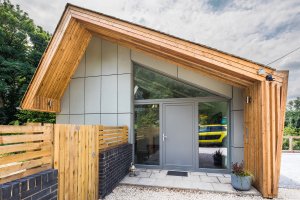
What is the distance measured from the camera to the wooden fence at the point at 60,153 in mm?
2051

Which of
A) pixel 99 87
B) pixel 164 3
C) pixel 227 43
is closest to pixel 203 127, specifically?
pixel 99 87

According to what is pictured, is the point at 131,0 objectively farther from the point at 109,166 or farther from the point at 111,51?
the point at 109,166

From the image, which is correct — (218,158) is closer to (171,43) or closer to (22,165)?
(171,43)

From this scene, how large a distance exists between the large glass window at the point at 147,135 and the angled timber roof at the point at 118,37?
2.18 m

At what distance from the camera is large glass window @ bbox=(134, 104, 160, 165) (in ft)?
22.1

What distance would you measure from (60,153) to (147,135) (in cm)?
422

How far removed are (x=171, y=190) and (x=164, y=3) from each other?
818cm

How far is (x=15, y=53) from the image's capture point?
15.0 metres

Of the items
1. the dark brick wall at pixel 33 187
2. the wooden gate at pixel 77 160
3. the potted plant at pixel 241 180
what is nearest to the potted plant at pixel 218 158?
the potted plant at pixel 241 180

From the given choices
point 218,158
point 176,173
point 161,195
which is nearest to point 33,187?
point 161,195

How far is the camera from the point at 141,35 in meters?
4.91

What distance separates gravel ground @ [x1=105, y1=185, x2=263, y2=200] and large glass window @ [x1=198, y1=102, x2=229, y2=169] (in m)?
1.82

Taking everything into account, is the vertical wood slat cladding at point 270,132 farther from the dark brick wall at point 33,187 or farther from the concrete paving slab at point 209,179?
the dark brick wall at point 33,187

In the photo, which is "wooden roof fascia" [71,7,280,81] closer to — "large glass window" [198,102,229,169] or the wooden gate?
"large glass window" [198,102,229,169]
